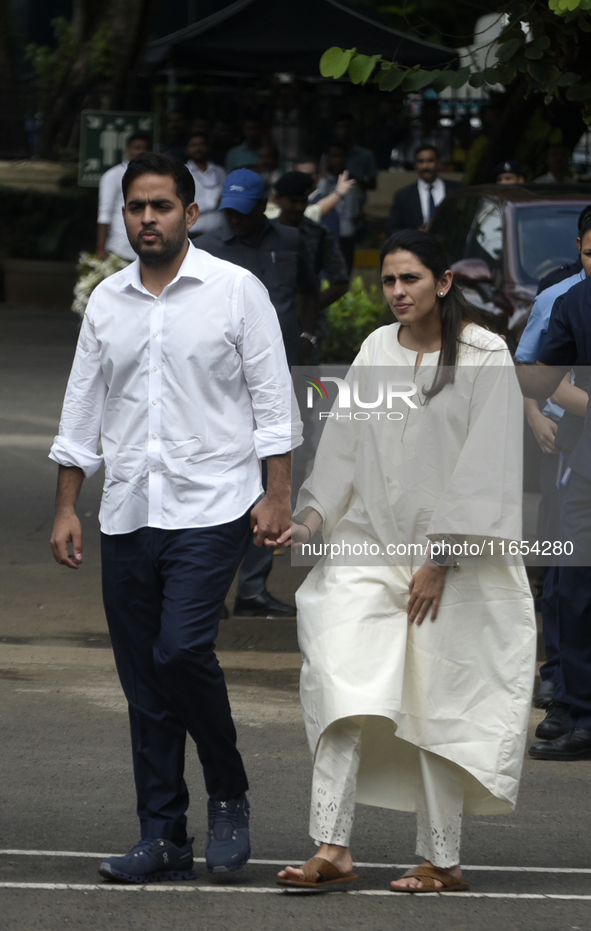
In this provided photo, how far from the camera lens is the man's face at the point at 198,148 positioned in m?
16.4

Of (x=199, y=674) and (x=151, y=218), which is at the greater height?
(x=151, y=218)

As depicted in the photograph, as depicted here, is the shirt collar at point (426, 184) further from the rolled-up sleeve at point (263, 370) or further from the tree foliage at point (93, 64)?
the rolled-up sleeve at point (263, 370)

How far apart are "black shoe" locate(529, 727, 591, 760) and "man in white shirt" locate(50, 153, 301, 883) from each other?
178 cm

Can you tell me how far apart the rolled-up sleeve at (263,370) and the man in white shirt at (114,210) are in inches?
414

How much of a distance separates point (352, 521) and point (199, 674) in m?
0.61

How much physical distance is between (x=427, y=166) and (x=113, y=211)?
3039 mm

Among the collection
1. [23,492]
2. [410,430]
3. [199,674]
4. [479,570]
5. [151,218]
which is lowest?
[23,492]

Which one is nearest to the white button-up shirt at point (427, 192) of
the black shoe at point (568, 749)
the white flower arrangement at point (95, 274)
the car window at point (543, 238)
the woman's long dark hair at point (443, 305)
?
the white flower arrangement at point (95, 274)

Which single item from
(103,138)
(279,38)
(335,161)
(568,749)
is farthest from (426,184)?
(568,749)

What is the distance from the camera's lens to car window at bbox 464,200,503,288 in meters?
10.5

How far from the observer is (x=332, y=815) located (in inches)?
164

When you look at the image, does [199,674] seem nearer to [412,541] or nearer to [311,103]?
[412,541]

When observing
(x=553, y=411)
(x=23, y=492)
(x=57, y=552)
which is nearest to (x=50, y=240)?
(x=23, y=492)

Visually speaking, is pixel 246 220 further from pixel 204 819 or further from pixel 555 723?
pixel 204 819
